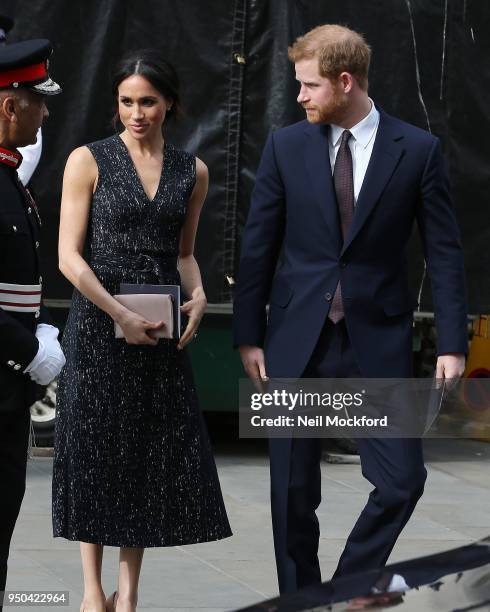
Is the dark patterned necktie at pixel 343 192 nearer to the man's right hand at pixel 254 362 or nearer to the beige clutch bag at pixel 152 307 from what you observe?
the man's right hand at pixel 254 362

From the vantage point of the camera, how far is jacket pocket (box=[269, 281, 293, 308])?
17.2 ft

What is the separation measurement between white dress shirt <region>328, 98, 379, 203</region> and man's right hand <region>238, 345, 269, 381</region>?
0.67m

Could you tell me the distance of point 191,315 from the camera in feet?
17.4

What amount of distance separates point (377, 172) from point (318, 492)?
1.11 meters

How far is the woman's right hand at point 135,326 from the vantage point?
5.11 m

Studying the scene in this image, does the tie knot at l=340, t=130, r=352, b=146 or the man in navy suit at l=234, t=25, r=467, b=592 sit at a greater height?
the tie knot at l=340, t=130, r=352, b=146

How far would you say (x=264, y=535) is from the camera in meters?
7.04

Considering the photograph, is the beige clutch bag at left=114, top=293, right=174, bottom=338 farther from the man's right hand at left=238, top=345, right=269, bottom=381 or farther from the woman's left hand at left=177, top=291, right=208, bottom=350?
the man's right hand at left=238, top=345, right=269, bottom=381

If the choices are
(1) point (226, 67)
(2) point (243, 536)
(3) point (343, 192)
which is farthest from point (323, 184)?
(1) point (226, 67)

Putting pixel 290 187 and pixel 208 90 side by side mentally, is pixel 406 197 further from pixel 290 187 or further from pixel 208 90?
pixel 208 90

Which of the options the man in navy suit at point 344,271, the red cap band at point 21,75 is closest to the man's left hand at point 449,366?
the man in navy suit at point 344,271

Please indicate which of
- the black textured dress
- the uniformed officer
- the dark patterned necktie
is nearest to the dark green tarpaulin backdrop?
the black textured dress

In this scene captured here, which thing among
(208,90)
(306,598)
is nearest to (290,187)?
(306,598)

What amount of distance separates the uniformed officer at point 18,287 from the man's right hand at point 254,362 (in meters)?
0.94
